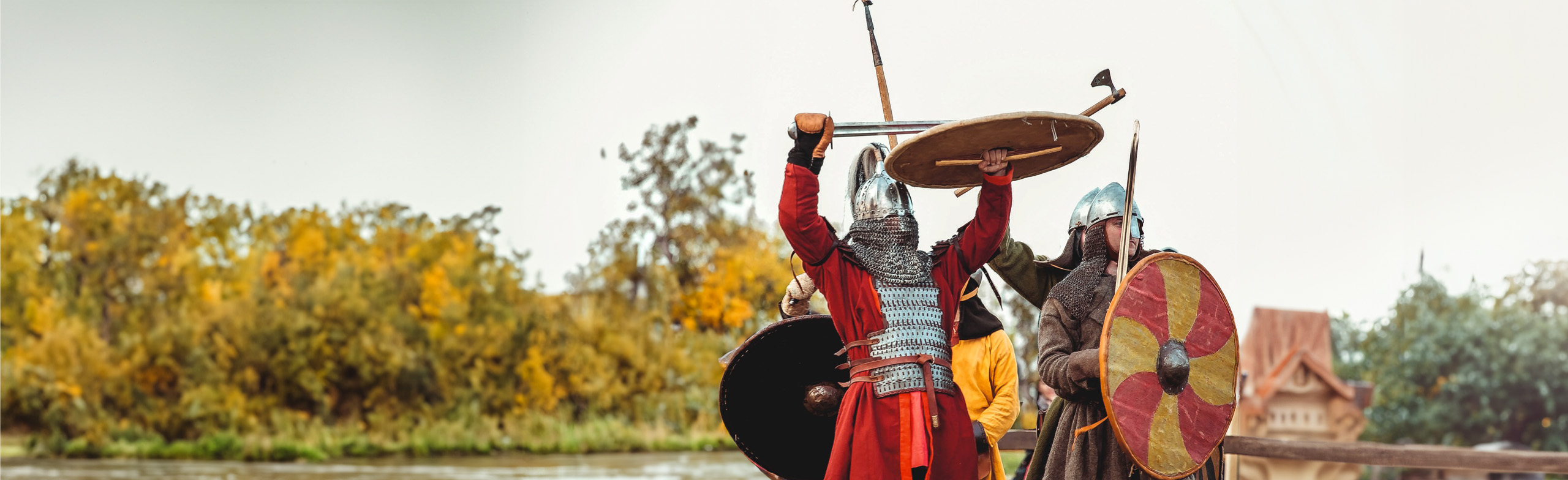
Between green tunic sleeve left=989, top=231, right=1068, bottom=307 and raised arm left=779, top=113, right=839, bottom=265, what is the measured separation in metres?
0.97

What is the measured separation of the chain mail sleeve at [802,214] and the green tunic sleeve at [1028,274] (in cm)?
94

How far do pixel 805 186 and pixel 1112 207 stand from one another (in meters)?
1.03

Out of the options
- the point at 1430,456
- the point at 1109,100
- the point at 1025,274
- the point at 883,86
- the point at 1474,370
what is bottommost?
the point at 1474,370

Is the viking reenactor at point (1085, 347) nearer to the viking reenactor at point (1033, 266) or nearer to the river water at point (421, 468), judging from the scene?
the viking reenactor at point (1033, 266)

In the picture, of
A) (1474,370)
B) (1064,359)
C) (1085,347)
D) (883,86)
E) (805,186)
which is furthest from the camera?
(1474,370)

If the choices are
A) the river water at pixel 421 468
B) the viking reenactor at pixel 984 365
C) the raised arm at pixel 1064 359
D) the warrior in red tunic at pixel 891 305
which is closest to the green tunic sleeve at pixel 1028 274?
the viking reenactor at pixel 984 365

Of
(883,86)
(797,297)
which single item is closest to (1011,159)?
(883,86)

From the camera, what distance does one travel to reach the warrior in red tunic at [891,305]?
8.77ft

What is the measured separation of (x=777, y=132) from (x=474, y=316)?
326 inches

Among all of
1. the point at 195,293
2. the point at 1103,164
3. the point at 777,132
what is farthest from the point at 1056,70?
the point at 195,293

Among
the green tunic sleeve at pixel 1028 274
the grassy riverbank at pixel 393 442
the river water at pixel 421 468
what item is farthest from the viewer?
the grassy riverbank at pixel 393 442

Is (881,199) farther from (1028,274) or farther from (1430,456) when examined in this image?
(1430,456)

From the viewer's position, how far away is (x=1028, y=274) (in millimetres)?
3500

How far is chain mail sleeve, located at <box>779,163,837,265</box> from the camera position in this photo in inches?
104
